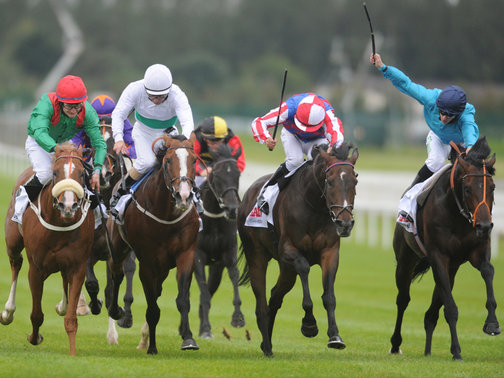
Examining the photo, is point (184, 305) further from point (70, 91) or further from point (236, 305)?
point (236, 305)

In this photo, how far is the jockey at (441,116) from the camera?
32.4 feet

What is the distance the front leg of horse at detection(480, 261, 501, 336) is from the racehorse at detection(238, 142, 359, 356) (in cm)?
131

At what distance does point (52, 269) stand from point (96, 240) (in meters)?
1.83

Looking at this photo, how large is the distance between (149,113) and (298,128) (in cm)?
153

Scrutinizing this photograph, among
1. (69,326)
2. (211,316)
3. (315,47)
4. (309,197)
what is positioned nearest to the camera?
(69,326)

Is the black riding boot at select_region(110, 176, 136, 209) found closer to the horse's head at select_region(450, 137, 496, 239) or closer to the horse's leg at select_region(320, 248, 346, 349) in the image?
the horse's leg at select_region(320, 248, 346, 349)

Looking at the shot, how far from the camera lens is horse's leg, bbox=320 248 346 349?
884cm

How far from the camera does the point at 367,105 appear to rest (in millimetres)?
74000

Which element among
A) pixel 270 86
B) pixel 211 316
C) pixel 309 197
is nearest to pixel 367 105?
pixel 270 86

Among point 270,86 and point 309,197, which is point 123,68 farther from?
point 309,197

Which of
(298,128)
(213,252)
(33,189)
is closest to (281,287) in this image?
(298,128)

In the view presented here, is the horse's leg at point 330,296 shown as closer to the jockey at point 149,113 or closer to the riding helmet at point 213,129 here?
the jockey at point 149,113

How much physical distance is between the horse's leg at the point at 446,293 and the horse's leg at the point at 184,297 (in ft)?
7.55

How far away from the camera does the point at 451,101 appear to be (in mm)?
9836
